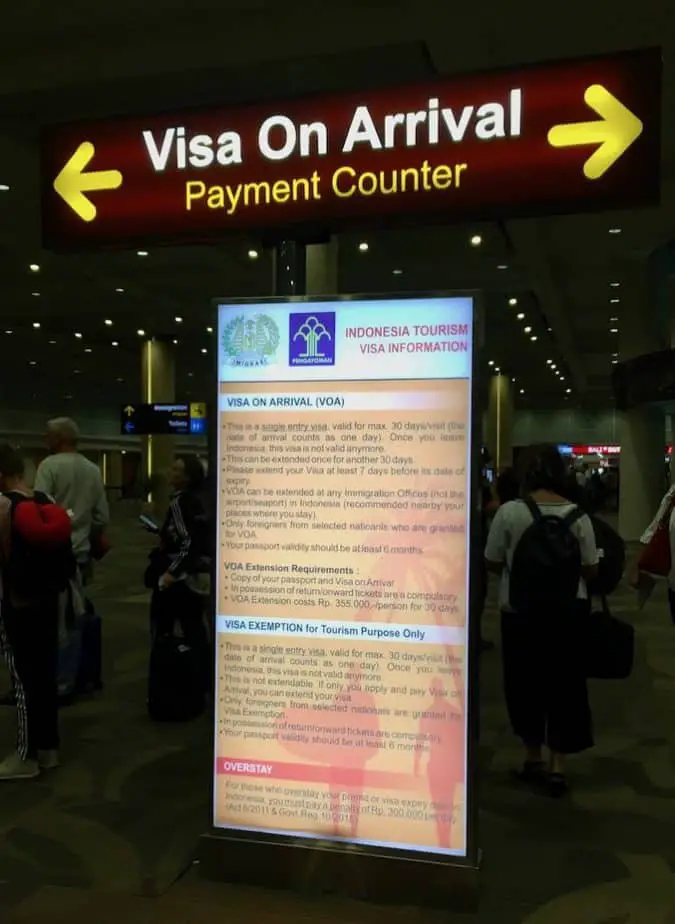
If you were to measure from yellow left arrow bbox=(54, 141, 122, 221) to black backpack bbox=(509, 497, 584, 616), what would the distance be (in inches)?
93.5

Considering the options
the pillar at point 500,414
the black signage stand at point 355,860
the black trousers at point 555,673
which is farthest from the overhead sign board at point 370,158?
the pillar at point 500,414

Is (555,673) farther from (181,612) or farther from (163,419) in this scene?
(163,419)

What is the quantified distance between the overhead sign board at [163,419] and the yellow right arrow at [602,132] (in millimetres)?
A: 17375

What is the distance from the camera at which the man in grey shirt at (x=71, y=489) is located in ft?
18.7

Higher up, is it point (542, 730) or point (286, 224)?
point (286, 224)

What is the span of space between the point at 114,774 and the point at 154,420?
16.1 meters

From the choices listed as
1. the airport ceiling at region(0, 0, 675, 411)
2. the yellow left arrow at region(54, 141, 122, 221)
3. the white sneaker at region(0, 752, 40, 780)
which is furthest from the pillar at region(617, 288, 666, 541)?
the yellow left arrow at region(54, 141, 122, 221)

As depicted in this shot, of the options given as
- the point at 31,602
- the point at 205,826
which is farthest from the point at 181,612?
the point at 205,826

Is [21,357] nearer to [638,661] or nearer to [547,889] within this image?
[638,661]

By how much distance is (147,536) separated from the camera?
19812mm

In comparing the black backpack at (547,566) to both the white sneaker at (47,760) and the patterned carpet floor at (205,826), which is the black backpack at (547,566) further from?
the white sneaker at (47,760)

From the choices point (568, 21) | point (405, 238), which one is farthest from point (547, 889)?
point (405, 238)

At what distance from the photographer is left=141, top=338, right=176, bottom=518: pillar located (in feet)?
74.4

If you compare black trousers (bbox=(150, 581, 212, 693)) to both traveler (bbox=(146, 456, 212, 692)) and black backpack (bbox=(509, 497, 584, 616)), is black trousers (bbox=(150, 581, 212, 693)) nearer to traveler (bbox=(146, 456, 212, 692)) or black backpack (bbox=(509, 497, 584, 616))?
traveler (bbox=(146, 456, 212, 692))
